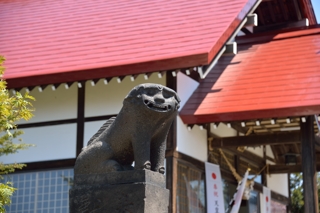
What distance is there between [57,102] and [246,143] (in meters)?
3.46

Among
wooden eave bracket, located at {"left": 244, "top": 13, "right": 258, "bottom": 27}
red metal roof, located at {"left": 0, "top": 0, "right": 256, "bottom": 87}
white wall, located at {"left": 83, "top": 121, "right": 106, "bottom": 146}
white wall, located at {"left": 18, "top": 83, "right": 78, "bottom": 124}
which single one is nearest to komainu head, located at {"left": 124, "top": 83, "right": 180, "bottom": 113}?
red metal roof, located at {"left": 0, "top": 0, "right": 256, "bottom": 87}

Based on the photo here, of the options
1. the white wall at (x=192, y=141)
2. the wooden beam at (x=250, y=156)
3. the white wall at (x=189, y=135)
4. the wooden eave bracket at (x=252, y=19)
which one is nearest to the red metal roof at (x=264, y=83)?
the white wall at (x=189, y=135)

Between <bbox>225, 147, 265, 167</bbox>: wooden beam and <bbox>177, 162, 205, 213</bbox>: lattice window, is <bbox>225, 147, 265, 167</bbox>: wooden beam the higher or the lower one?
the higher one

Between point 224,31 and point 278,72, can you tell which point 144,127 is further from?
point 278,72

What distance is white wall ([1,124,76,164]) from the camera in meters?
11.0

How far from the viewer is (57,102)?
37.1 ft

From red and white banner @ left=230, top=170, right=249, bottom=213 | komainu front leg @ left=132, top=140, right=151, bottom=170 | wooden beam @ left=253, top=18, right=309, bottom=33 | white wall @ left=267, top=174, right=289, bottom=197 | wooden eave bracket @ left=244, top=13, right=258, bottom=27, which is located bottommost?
komainu front leg @ left=132, top=140, right=151, bottom=170

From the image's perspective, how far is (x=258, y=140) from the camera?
1109 cm

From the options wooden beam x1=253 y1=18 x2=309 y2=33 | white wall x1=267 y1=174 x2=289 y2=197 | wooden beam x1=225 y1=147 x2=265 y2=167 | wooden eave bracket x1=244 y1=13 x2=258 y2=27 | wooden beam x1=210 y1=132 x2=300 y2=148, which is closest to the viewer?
wooden beam x1=210 y1=132 x2=300 y2=148

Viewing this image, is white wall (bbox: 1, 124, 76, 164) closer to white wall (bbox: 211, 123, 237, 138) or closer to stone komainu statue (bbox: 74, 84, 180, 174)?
white wall (bbox: 211, 123, 237, 138)

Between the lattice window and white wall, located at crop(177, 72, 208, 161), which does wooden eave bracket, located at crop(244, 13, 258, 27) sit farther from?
the lattice window

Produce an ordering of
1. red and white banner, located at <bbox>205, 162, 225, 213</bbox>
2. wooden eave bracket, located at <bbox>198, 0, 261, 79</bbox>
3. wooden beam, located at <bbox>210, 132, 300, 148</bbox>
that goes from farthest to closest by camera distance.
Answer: red and white banner, located at <bbox>205, 162, 225, 213</bbox>
wooden beam, located at <bbox>210, 132, 300, 148</bbox>
wooden eave bracket, located at <bbox>198, 0, 261, 79</bbox>

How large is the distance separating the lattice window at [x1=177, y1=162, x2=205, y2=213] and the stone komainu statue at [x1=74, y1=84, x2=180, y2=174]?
193 inches

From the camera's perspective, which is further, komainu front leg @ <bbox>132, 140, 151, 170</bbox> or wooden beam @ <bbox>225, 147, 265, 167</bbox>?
wooden beam @ <bbox>225, 147, 265, 167</bbox>
